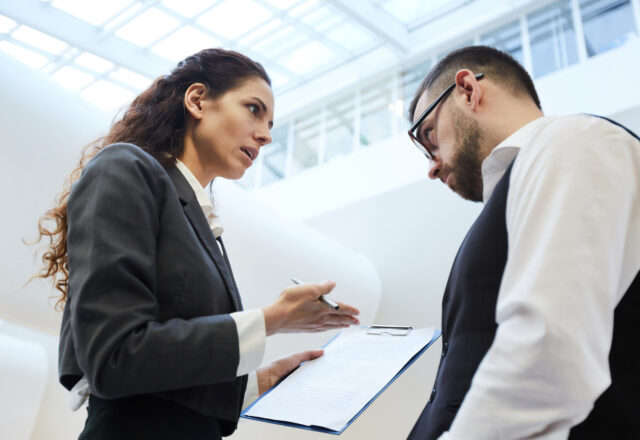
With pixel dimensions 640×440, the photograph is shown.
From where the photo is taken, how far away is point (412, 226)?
5.82m

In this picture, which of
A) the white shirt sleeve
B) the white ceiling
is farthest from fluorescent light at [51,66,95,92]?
the white shirt sleeve

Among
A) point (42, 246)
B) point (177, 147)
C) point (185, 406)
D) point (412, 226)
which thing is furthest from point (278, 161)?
point (185, 406)

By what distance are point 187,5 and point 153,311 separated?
8285 mm

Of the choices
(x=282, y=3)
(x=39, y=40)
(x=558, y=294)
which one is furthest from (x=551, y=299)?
(x=39, y=40)

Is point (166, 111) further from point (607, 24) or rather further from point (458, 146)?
point (607, 24)

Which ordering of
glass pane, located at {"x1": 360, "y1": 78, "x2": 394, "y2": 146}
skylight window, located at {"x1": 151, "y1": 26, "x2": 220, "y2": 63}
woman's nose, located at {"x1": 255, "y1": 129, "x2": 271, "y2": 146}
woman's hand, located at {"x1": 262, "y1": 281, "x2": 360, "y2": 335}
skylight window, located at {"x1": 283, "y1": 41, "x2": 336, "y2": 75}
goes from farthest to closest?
skylight window, located at {"x1": 283, "y1": 41, "x2": 336, "y2": 75}, skylight window, located at {"x1": 151, "y1": 26, "x2": 220, "y2": 63}, glass pane, located at {"x1": 360, "y1": 78, "x2": 394, "y2": 146}, woman's nose, located at {"x1": 255, "y1": 129, "x2": 271, "y2": 146}, woman's hand, located at {"x1": 262, "y1": 281, "x2": 360, "y2": 335}

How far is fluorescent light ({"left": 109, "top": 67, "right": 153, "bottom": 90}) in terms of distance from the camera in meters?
9.55

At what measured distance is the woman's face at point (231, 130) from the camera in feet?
6.48

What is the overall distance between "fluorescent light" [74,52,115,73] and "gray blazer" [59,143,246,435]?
8622 mm

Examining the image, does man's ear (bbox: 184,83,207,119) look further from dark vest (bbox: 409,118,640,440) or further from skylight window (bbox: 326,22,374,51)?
skylight window (bbox: 326,22,374,51)

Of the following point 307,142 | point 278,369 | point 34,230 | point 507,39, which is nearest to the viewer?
point 278,369

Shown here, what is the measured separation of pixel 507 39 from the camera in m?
8.51

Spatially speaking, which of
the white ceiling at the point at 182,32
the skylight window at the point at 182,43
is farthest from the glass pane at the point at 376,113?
the skylight window at the point at 182,43

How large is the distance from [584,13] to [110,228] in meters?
8.08
